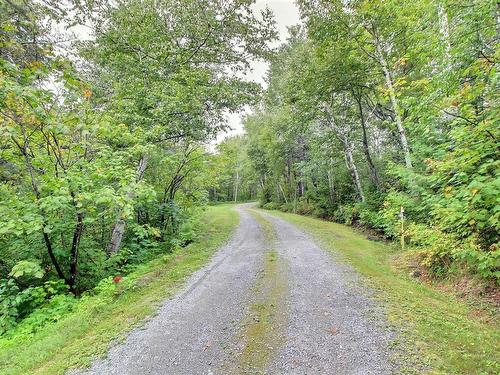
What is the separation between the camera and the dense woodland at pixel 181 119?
13.7 ft

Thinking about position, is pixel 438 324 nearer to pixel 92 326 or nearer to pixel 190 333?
pixel 190 333

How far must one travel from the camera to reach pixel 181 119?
870 centimetres

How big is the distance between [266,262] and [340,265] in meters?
1.84

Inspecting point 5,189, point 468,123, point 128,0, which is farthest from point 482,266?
point 128,0

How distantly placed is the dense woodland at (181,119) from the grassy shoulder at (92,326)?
2.35 ft

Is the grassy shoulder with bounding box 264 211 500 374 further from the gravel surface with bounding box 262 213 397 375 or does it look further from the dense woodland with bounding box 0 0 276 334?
the dense woodland with bounding box 0 0 276 334

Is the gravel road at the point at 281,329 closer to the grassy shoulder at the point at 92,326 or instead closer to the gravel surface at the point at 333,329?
the gravel surface at the point at 333,329

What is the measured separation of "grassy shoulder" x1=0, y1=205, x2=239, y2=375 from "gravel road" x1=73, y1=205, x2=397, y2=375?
0.96ft

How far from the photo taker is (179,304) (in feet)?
15.6

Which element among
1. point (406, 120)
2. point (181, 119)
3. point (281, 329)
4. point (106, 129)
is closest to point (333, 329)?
point (281, 329)

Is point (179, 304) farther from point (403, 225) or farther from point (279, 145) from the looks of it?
point (279, 145)

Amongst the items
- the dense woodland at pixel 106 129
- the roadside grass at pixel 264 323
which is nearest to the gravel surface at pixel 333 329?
the roadside grass at pixel 264 323

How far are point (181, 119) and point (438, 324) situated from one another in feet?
26.4

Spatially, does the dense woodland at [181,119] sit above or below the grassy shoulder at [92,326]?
above
